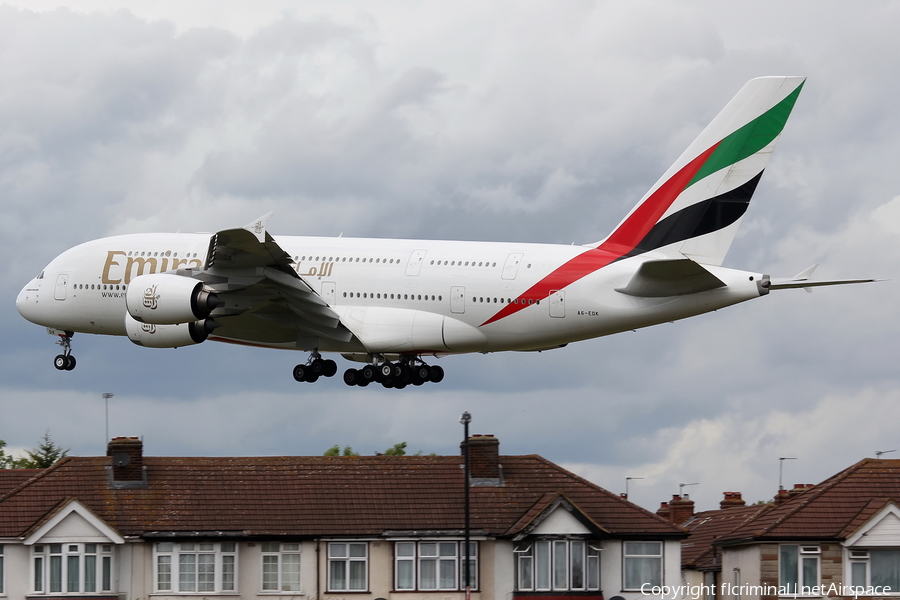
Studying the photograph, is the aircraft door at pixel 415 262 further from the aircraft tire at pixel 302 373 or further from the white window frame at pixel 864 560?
the white window frame at pixel 864 560

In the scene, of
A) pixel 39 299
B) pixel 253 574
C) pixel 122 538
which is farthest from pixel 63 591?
pixel 39 299

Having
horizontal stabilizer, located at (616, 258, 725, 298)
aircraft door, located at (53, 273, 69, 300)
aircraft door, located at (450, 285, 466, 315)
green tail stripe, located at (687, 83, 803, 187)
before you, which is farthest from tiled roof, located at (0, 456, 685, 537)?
green tail stripe, located at (687, 83, 803, 187)

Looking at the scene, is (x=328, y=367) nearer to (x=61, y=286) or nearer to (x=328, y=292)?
(x=328, y=292)

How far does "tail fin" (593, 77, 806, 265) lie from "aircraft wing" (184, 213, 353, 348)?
38.2 feet

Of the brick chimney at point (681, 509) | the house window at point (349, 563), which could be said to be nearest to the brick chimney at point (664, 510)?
the brick chimney at point (681, 509)

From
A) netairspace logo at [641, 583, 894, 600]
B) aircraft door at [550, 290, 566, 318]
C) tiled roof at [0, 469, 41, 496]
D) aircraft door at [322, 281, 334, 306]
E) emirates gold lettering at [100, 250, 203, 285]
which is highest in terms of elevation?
emirates gold lettering at [100, 250, 203, 285]

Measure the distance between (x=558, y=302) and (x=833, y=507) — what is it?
58.5ft

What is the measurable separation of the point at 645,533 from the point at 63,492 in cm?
2499

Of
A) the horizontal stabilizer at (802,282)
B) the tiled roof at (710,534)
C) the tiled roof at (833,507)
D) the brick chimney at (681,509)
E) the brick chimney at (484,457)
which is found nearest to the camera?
the horizontal stabilizer at (802,282)

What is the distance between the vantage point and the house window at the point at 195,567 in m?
65.6

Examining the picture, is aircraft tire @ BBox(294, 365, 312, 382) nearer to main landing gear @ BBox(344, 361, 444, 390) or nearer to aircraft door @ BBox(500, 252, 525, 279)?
main landing gear @ BBox(344, 361, 444, 390)

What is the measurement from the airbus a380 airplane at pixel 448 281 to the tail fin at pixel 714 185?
0.05m

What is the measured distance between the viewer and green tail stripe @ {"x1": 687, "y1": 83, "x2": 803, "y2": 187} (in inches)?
2425

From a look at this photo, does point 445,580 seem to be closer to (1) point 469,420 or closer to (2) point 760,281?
(1) point 469,420
